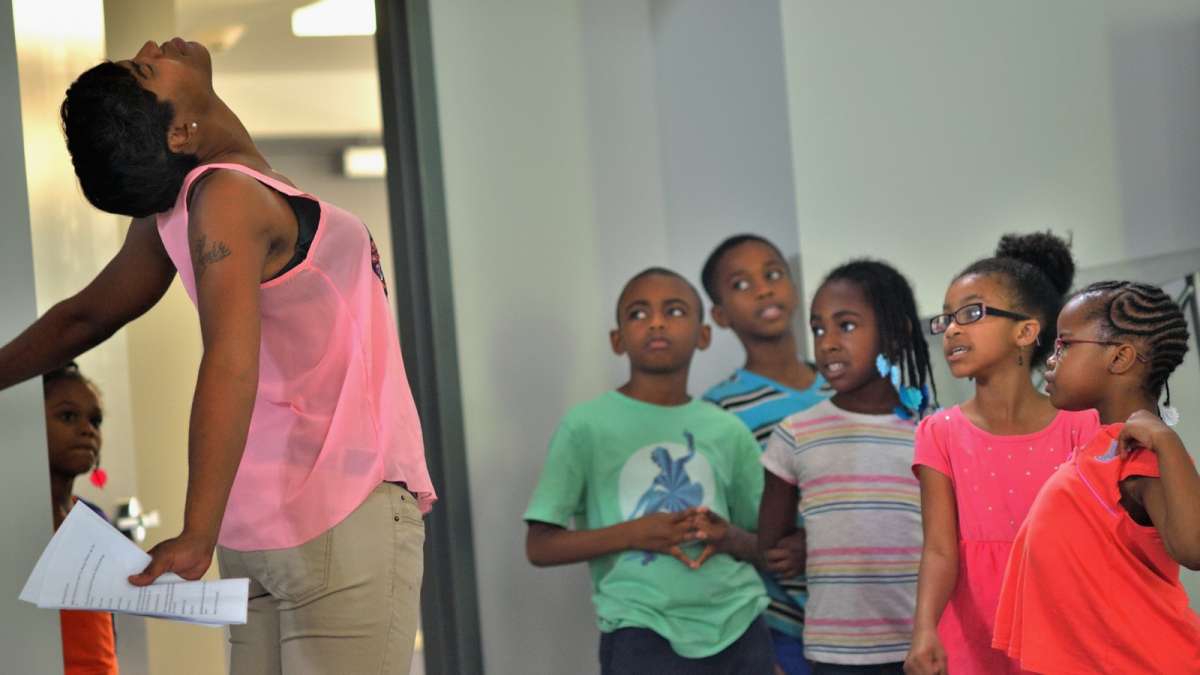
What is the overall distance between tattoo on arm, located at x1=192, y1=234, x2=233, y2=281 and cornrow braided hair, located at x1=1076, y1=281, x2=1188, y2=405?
1.47 meters

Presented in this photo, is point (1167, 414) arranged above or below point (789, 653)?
above

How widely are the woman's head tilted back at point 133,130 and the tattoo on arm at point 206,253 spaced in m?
0.14

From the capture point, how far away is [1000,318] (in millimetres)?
2707

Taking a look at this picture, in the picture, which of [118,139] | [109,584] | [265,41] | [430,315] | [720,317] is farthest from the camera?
[265,41]

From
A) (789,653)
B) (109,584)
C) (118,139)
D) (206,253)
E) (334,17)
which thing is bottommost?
(789,653)

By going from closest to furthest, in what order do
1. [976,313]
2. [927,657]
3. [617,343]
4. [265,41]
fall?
[927,657]
[976,313]
[617,343]
[265,41]

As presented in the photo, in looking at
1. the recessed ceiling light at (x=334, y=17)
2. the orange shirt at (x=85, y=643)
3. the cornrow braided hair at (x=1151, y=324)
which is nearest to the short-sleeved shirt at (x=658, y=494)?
the orange shirt at (x=85, y=643)

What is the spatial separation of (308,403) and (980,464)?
1.35m

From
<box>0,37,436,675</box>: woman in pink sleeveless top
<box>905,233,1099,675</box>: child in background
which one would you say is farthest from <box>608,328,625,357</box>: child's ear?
<box>0,37,436,675</box>: woman in pink sleeveless top

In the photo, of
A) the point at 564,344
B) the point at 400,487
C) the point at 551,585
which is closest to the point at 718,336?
the point at 564,344

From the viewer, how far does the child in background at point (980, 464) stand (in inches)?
101

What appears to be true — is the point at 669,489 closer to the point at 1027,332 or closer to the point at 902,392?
the point at 902,392

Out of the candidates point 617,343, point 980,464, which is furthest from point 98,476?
point 980,464

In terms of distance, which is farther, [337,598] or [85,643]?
[85,643]
